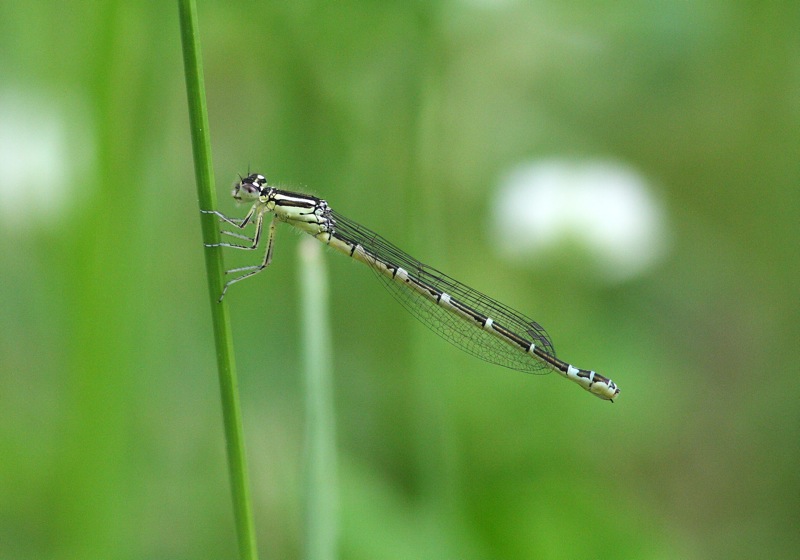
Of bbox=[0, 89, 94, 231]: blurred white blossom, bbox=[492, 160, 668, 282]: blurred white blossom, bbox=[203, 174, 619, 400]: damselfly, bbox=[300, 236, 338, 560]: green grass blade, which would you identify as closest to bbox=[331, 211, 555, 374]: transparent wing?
bbox=[203, 174, 619, 400]: damselfly

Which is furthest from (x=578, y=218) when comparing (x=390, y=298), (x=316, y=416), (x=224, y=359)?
(x=224, y=359)

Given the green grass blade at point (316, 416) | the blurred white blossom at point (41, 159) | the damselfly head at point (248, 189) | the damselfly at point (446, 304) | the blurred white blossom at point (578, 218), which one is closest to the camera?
the green grass blade at point (316, 416)

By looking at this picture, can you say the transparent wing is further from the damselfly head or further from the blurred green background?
the damselfly head

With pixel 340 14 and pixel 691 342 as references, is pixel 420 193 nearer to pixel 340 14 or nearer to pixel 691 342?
pixel 340 14

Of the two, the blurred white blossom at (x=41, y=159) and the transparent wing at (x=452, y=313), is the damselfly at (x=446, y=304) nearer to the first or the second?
the transparent wing at (x=452, y=313)

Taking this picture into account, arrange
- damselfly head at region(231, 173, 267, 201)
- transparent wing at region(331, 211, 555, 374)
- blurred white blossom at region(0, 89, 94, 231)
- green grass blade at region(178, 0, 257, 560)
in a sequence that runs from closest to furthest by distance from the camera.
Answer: green grass blade at region(178, 0, 257, 560)
damselfly head at region(231, 173, 267, 201)
blurred white blossom at region(0, 89, 94, 231)
transparent wing at region(331, 211, 555, 374)

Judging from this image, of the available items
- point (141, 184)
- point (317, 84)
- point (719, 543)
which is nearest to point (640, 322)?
point (719, 543)

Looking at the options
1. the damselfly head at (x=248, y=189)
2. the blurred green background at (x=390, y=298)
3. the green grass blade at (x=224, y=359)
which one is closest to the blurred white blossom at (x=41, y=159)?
the blurred green background at (x=390, y=298)

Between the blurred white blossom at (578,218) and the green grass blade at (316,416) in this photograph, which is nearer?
the green grass blade at (316,416)

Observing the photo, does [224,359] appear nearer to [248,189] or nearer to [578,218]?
[248,189]

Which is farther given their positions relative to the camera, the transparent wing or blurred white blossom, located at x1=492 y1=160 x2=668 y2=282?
blurred white blossom, located at x1=492 y1=160 x2=668 y2=282
